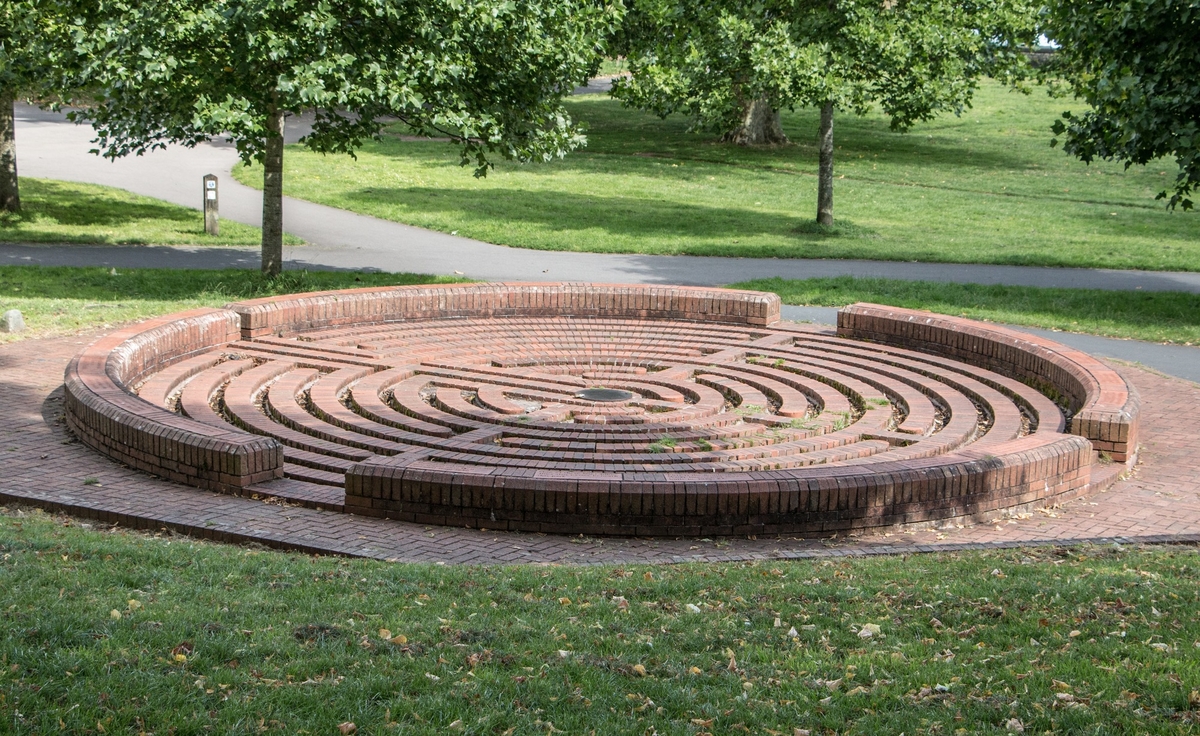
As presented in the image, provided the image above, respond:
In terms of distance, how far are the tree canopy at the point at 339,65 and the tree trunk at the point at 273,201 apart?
0.11 ft

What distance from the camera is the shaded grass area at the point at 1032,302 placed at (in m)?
14.8

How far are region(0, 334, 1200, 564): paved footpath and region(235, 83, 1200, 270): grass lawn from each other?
12011 mm

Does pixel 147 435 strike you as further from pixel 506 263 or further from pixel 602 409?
pixel 506 263

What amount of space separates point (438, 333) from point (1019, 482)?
21.7ft

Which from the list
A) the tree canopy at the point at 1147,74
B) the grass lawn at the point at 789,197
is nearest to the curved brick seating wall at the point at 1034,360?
the tree canopy at the point at 1147,74

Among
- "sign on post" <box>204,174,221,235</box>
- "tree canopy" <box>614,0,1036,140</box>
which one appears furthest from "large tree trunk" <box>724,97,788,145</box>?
"sign on post" <box>204,174,221,235</box>

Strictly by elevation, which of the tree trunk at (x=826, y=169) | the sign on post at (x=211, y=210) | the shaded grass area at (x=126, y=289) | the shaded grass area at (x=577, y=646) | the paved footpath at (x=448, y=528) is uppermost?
the tree trunk at (x=826, y=169)

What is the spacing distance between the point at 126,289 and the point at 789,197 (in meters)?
16.0

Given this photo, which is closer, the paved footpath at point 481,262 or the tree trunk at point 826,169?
the paved footpath at point 481,262

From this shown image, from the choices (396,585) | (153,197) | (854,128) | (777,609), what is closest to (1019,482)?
(777,609)

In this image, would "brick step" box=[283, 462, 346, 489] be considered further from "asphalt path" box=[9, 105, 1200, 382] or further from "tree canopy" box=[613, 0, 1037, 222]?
"tree canopy" box=[613, 0, 1037, 222]

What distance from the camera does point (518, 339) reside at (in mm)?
12555

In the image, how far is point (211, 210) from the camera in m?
19.6

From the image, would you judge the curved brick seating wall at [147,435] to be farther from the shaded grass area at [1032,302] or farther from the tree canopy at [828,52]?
the tree canopy at [828,52]
